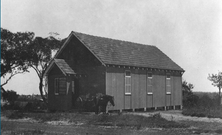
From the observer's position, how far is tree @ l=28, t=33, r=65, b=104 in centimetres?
4203

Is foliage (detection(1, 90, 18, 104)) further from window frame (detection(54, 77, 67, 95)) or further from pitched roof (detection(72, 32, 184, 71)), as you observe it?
pitched roof (detection(72, 32, 184, 71))

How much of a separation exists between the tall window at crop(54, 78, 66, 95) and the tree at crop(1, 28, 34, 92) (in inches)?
487

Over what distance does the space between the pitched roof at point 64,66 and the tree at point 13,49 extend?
41.7 ft

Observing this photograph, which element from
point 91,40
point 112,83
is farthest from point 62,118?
point 91,40

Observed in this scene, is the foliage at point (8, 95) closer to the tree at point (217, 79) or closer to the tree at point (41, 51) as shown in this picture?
the tree at point (41, 51)

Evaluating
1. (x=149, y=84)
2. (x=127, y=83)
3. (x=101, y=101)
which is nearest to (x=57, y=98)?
(x=101, y=101)

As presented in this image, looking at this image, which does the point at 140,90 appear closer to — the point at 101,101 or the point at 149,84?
the point at 149,84

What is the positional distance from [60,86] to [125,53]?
675 centimetres

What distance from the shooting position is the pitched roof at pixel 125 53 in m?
27.8

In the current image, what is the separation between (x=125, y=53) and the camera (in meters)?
30.6

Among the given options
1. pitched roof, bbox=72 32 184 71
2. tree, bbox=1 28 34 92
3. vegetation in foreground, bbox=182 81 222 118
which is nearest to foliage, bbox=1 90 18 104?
tree, bbox=1 28 34 92

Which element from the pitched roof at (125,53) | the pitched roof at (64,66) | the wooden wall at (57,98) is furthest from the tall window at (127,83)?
the wooden wall at (57,98)

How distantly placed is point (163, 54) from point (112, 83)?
477 inches

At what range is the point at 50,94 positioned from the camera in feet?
94.8
